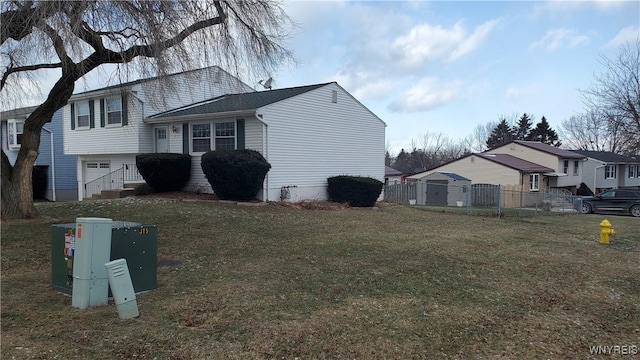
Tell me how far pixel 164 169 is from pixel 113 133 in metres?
5.59

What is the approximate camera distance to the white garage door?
22033mm

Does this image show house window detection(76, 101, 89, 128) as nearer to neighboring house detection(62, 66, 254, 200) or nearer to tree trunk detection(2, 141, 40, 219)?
neighboring house detection(62, 66, 254, 200)

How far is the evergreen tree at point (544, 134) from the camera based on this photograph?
6488 cm

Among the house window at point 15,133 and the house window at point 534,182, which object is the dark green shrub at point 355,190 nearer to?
the house window at point 15,133

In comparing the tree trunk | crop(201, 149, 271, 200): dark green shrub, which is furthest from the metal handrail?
the tree trunk

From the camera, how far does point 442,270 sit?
276 inches

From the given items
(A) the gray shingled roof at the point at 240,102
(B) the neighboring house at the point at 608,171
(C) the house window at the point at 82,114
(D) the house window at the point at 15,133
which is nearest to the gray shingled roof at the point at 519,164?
(B) the neighboring house at the point at 608,171

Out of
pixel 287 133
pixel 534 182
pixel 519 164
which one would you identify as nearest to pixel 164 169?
pixel 287 133

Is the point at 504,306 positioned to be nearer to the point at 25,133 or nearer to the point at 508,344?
the point at 508,344

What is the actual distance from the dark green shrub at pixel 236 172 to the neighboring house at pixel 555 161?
1186 inches

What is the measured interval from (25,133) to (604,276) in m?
13.0

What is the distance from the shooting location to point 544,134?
6538cm

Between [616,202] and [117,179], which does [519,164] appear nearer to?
[616,202]

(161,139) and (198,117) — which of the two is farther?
(161,139)
